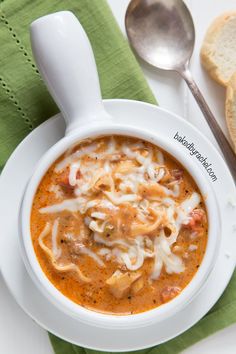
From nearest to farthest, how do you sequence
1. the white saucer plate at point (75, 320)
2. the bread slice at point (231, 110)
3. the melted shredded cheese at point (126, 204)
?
the melted shredded cheese at point (126, 204)
the white saucer plate at point (75, 320)
the bread slice at point (231, 110)

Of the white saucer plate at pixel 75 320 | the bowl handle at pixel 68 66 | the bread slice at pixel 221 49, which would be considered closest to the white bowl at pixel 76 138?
the bowl handle at pixel 68 66

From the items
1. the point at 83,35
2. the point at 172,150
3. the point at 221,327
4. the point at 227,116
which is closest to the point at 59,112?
the point at 83,35

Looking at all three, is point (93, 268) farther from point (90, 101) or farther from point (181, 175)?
point (90, 101)

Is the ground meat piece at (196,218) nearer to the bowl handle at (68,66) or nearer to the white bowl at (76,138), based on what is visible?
the white bowl at (76,138)

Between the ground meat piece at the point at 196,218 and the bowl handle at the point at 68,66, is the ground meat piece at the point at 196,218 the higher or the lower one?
the lower one

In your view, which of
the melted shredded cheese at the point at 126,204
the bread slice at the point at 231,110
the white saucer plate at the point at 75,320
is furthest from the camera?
the bread slice at the point at 231,110

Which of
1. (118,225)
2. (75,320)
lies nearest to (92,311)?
(75,320)

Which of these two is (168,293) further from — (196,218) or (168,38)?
(168,38)
